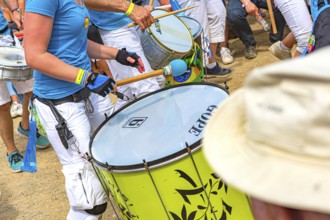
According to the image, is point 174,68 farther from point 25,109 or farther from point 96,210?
point 25,109

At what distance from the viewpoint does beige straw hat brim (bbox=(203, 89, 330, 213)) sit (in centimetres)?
82

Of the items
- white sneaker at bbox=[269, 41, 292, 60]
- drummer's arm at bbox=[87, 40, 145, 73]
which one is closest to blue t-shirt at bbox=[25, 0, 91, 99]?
drummer's arm at bbox=[87, 40, 145, 73]

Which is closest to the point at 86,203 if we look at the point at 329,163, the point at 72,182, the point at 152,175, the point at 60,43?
the point at 72,182

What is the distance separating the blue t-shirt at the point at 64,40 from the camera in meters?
2.27

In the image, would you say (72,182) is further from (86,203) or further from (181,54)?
(181,54)

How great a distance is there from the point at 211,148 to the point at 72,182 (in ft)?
5.26

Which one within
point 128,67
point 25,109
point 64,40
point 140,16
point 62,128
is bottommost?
point 25,109

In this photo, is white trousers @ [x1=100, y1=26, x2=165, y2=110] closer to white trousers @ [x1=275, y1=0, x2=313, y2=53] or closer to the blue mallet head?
the blue mallet head

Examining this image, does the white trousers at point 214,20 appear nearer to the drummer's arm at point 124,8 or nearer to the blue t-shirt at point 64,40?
the drummer's arm at point 124,8

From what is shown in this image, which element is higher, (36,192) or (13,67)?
(13,67)

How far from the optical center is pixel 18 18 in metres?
5.38

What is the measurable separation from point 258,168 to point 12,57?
9.55 ft

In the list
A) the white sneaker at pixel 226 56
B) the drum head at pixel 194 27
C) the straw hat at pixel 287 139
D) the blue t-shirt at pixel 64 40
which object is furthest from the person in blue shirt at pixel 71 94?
the white sneaker at pixel 226 56

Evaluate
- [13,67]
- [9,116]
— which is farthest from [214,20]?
[13,67]
